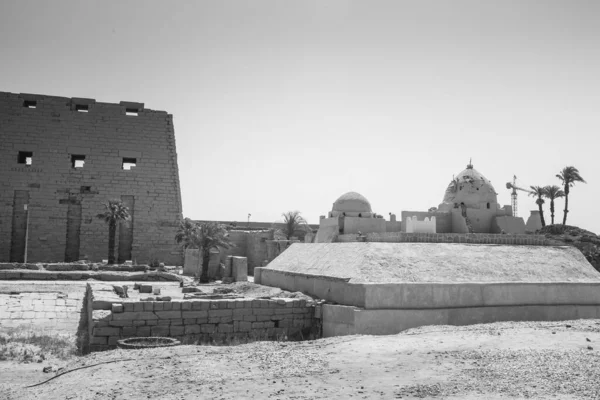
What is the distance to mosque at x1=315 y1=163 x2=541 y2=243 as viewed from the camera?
22.0m

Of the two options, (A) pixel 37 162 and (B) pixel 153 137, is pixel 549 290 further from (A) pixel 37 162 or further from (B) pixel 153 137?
(A) pixel 37 162

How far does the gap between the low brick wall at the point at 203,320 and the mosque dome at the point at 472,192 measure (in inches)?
521

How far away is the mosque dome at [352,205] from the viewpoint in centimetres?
2405

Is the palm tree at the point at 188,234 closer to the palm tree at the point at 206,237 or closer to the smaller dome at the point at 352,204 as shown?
the palm tree at the point at 206,237

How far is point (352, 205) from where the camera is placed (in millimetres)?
→ 24109

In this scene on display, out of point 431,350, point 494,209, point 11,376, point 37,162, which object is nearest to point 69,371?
point 11,376

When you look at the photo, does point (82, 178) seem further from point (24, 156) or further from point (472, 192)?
point (472, 192)

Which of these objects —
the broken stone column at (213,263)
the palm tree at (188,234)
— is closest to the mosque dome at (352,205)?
the broken stone column at (213,263)

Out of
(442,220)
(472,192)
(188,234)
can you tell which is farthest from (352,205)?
(188,234)

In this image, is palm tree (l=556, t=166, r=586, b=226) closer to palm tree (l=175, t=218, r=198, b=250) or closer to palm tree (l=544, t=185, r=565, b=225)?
palm tree (l=544, t=185, r=565, b=225)

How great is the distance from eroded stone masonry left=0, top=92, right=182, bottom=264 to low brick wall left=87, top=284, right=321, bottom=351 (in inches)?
689

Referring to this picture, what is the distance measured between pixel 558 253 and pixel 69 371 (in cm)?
1323

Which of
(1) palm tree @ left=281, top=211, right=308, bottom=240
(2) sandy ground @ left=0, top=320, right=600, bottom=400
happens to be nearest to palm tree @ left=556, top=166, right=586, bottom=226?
(1) palm tree @ left=281, top=211, right=308, bottom=240

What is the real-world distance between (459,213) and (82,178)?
19929mm
